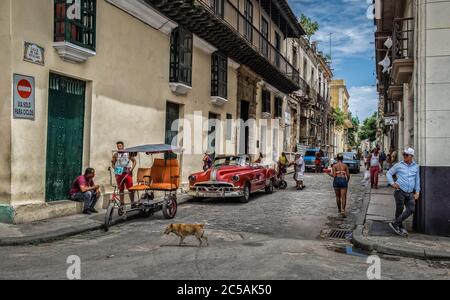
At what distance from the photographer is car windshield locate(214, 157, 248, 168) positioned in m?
13.6

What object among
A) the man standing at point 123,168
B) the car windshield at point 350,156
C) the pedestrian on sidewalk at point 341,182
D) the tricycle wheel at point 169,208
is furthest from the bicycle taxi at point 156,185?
the car windshield at point 350,156

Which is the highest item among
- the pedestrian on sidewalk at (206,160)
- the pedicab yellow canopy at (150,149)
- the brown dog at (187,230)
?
the pedicab yellow canopy at (150,149)

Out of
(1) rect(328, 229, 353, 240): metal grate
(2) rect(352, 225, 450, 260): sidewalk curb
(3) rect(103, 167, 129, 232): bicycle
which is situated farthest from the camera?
(3) rect(103, 167, 129, 232): bicycle

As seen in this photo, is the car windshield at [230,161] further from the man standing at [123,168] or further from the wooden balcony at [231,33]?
the wooden balcony at [231,33]

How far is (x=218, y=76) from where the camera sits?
17.2 metres

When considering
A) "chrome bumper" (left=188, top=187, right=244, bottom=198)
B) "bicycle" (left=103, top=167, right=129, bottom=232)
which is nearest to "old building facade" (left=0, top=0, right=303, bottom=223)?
"bicycle" (left=103, top=167, right=129, bottom=232)

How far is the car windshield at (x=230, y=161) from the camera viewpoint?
535 inches

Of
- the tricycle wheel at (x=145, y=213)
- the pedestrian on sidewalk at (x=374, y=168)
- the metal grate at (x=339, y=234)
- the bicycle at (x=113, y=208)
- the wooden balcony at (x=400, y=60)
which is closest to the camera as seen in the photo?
the metal grate at (x=339, y=234)

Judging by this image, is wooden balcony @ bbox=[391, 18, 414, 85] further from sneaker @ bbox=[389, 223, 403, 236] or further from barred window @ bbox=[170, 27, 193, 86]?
barred window @ bbox=[170, 27, 193, 86]

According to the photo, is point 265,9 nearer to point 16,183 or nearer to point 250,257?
point 16,183

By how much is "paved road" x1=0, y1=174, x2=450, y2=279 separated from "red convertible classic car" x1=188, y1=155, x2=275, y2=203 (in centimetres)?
236

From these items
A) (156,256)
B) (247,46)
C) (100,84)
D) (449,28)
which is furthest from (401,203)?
(247,46)

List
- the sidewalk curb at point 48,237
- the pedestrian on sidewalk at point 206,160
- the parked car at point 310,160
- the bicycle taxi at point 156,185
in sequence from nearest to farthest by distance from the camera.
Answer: the sidewalk curb at point 48,237
the bicycle taxi at point 156,185
the pedestrian on sidewalk at point 206,160
the parked car at point 310,160

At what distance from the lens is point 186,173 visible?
15.4 meters
